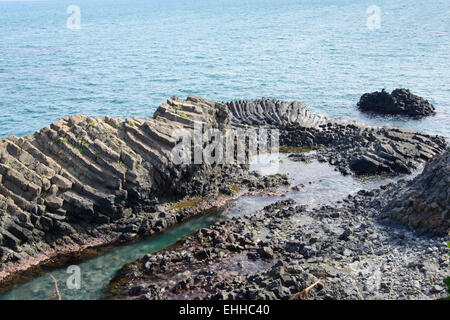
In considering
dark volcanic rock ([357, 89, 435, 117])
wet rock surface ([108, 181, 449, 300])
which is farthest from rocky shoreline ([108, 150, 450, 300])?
dark volcanic rock ([357, 89, 435, 117])

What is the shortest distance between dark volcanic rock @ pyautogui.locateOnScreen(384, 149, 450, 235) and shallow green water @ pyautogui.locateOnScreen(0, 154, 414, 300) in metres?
4.82

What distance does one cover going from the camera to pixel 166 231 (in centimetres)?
2672

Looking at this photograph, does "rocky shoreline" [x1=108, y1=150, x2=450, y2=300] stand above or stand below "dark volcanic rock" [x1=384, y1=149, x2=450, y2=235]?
below

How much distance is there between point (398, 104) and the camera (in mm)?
47625

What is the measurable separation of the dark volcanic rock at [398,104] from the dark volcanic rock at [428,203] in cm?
2162

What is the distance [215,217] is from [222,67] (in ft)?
172

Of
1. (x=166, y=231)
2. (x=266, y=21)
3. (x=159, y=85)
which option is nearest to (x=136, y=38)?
(x=266, y=21)

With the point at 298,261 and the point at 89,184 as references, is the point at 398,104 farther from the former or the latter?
the point at 89,184

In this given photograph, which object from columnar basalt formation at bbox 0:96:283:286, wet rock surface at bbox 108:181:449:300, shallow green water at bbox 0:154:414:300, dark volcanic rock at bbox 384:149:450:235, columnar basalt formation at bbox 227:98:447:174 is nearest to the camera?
wet rock surface at bbox 108:181:449:300

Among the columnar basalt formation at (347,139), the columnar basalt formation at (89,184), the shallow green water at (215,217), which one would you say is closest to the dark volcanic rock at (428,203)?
the shallow green water at (215,217)

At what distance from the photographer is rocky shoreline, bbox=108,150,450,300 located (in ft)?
65.9

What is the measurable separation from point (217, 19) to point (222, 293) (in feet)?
493

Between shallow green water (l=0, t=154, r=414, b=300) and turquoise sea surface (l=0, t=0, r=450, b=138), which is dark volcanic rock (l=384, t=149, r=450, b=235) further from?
turquoise sea surface (l=0, t=0, r=450, b=138)

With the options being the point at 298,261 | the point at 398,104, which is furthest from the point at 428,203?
the point at 398,104
